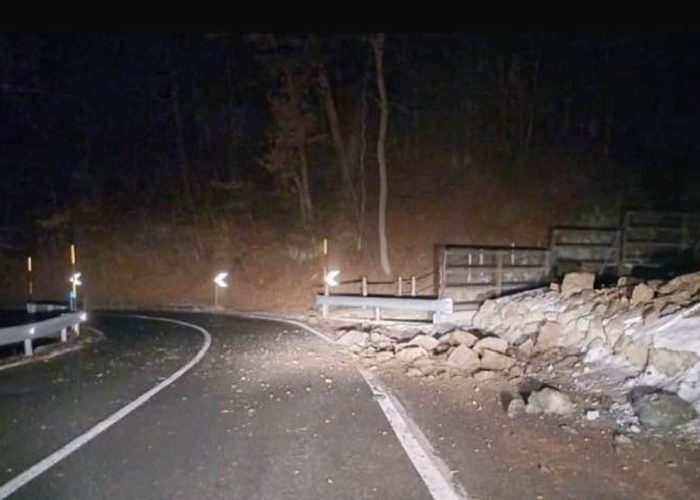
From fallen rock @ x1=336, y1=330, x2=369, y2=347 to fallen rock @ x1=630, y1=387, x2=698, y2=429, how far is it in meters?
7.13

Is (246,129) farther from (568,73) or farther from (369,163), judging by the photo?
(568,73)

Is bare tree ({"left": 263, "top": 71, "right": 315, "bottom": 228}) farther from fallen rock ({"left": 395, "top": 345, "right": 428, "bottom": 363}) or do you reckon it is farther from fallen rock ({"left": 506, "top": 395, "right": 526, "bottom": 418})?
fallen rock ({"left": 506, "top": 395, "right": 526, "bottom": 418})

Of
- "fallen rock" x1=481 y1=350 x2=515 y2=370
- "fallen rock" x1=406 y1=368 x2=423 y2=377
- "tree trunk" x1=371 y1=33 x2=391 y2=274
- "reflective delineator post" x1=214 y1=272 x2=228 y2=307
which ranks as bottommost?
"reflective delineator post" x1=214 y1=272 x2=228 y2=307

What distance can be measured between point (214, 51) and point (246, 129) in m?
4.49

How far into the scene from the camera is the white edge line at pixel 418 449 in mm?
5290

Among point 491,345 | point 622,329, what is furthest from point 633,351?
point 491,345

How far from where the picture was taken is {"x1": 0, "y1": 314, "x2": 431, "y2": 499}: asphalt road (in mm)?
5426

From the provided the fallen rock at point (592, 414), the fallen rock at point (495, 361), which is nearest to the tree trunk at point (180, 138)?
the fallen rock at point (495, 361)

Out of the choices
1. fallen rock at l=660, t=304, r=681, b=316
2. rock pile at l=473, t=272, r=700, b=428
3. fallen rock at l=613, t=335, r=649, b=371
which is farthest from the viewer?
fallen rock at l=660, t=304, r=681, b=316

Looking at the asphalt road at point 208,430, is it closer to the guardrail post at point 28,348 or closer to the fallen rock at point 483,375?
the guardrail post at point 28,348

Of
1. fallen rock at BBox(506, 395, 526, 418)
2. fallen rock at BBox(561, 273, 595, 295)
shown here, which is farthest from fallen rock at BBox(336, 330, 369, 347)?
fallen rock at BBox(506, 395, 526, 418)

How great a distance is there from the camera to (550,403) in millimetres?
7879

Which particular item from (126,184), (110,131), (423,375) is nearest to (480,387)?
(423,375)

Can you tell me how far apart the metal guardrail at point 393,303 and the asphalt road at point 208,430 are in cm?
438
